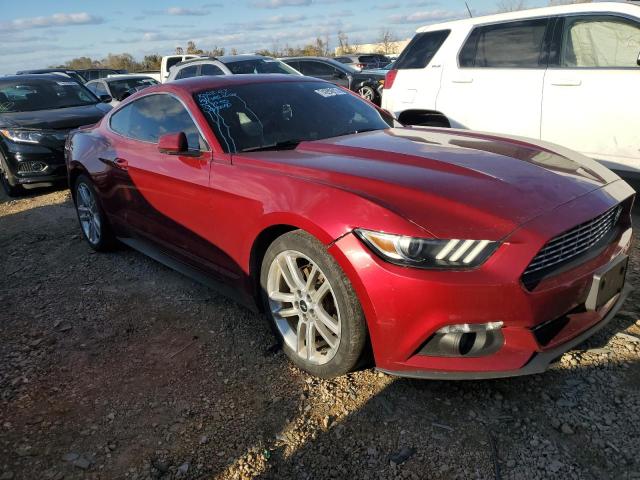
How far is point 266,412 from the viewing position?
99.5 inches

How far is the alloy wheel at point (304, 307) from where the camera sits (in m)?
2.59

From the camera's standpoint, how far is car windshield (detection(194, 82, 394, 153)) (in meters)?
3.36

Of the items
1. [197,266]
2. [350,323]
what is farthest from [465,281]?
[197,266]

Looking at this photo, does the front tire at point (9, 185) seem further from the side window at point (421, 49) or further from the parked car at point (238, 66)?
the side window at point (421, 49)

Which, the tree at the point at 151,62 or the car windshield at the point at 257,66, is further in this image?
the tree at the point at 151,62

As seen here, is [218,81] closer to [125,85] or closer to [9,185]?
[9,185]

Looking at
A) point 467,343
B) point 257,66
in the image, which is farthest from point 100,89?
point 467,343

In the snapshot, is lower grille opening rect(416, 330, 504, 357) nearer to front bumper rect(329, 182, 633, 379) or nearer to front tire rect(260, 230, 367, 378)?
front bumper rect(329, 182, 633, 379)

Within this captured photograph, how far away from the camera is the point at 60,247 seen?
5273mm

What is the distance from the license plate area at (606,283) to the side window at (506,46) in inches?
128

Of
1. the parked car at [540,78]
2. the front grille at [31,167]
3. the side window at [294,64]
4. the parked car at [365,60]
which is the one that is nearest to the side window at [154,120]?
the parked car at [540,78]

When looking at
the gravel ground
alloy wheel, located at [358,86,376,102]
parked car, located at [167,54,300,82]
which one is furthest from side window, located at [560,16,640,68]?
alloy wheel, located at [358,86,376,102]

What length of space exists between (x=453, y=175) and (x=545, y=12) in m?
3.54

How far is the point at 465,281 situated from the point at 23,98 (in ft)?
27.7
